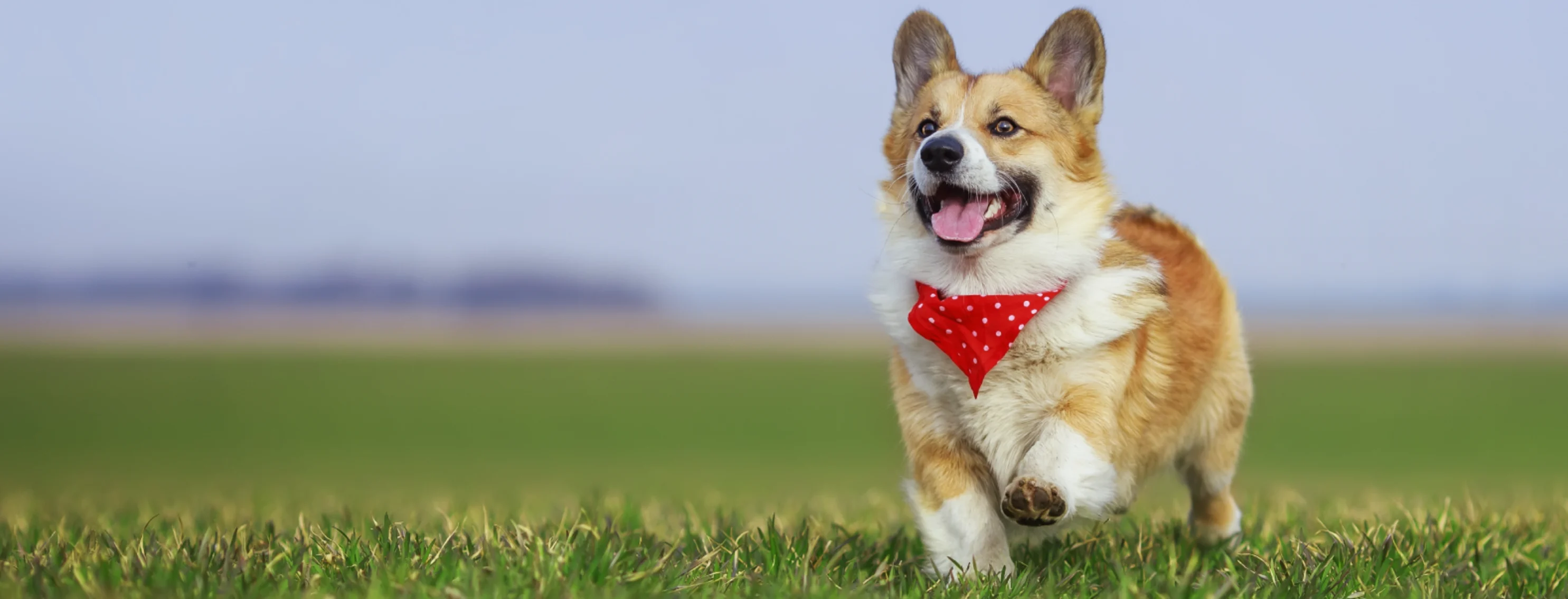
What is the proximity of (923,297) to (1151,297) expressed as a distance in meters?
0.84

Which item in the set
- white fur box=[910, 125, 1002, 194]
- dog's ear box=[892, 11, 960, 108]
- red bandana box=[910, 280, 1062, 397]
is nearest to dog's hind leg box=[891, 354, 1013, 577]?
red bandana box=[910, 280, 1062, 397]

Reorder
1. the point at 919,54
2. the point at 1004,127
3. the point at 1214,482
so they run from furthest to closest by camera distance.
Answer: the point at 1214,482 < the point at 919,54 < the point at 1004,127

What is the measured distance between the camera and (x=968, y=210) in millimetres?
4180

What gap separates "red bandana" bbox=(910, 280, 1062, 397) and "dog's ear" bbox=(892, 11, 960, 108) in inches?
38.6

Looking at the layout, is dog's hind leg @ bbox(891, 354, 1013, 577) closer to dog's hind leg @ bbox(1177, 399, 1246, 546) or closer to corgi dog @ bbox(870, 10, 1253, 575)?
corgi dog @ bbox(870, 10, 1253, 575)

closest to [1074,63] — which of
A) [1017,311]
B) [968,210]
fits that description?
[968,210]

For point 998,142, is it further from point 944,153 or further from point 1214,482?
point 1214,482

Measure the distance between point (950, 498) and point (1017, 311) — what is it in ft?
2.24

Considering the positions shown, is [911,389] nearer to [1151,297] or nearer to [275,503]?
[1151,297]

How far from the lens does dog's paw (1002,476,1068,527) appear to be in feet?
12.4

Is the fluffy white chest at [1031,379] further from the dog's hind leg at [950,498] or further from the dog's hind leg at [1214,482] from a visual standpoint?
the dog's hind leg at [1214,482]

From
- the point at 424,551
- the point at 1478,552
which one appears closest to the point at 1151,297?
the point at 1478,552

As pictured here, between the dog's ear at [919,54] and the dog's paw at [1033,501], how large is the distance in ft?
5.54

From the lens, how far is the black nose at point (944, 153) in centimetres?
401
